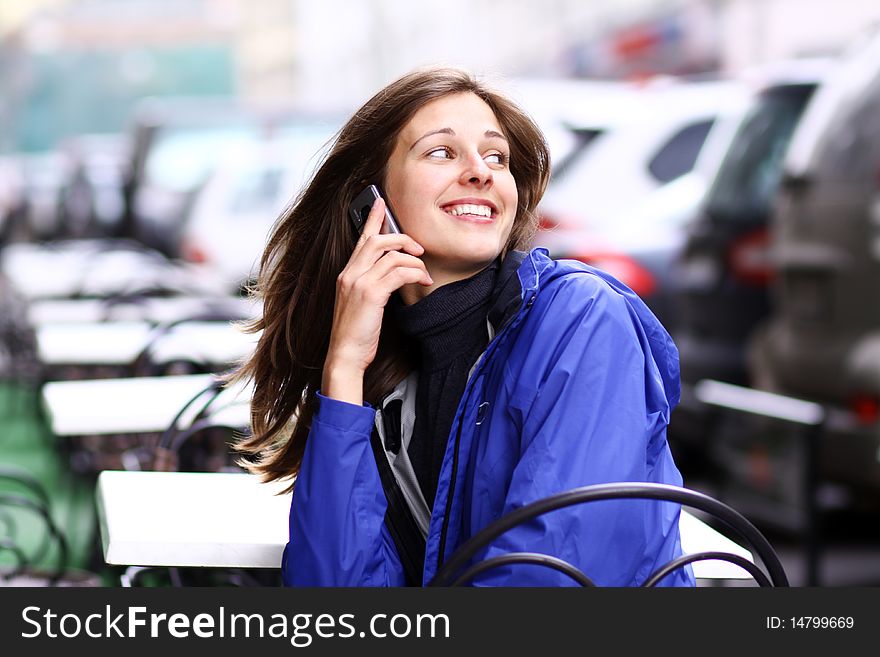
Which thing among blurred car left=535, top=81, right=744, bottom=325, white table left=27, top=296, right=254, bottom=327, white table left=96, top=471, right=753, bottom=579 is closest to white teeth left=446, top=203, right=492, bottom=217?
white table left=96, top=471, right=753, bottom=579

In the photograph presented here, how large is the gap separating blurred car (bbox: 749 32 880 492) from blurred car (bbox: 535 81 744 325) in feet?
4.68

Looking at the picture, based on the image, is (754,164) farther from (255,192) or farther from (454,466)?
(255,192)

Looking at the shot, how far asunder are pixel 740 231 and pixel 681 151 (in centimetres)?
142

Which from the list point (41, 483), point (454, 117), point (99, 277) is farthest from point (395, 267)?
point (99, 277)

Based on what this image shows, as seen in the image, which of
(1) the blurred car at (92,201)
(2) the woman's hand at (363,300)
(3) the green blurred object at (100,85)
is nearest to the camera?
(2) the woman's hand at (363,300)

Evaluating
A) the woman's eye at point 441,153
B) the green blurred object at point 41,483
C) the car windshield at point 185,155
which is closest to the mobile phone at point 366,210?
the woman's eye at point 441,153

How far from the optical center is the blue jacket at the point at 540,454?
6.77 feet

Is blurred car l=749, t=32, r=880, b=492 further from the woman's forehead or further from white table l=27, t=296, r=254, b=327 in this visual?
the woman's forehead

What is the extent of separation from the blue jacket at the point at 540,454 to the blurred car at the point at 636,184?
467 cm

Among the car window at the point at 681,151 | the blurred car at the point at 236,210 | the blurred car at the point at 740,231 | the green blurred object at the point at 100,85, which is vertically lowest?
the blurred car at the point at 740,231

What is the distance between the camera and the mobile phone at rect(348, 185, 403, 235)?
247 cm

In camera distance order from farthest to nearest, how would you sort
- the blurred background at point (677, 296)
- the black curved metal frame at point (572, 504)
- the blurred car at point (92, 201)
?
1. the blurred car at point (92, 201)
2. the blurred background at point (677, 296)
3. the black curved metal frame at point (572, 504)

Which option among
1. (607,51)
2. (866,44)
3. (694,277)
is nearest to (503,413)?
(866,44)

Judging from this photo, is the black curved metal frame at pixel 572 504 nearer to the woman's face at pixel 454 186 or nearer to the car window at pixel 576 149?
the woman's face at pixel 454 186
